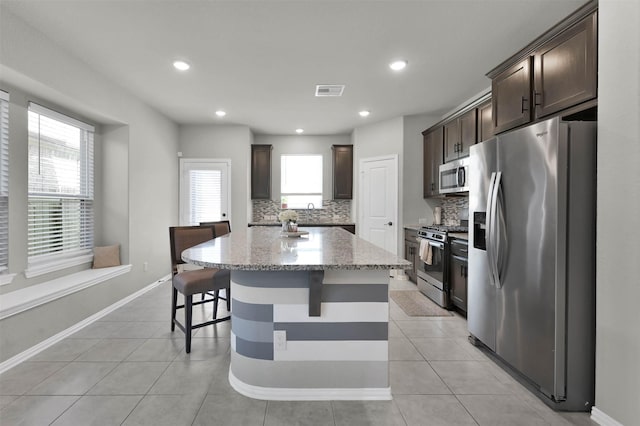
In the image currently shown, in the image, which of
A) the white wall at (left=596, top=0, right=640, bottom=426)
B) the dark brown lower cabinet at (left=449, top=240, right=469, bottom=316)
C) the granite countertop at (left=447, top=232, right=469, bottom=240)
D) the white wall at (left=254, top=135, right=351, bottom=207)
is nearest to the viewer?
the white wall at (left=596, top=0, right=640, bottom=426)

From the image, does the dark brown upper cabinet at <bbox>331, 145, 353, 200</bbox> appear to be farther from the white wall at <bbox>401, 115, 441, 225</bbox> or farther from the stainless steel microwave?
the stainless steel microwave

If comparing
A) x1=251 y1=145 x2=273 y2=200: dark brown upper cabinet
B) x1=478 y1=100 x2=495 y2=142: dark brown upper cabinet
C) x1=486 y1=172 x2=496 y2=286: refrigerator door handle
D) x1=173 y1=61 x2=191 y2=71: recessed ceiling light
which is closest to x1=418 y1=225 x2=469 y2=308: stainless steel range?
x1=478 y1=100 x2=495 y2=142: dark brown upper cabinet

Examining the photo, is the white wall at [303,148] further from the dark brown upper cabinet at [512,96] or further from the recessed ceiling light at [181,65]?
the dark brown upper cabinet at [512,96]

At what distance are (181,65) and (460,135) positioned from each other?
3.42 meters

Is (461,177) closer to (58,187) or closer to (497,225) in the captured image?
(497,225)

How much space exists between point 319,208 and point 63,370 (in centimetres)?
483

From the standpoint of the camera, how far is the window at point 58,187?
2.84 m

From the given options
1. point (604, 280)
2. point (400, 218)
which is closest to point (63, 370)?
point (604, 280)

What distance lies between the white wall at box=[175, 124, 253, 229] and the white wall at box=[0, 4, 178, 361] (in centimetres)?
27

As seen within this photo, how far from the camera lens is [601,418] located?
162 centimetres

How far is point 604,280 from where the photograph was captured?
5.32 feet

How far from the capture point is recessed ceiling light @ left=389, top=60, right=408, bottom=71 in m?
3.10

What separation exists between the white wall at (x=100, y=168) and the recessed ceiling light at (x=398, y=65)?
3202mm

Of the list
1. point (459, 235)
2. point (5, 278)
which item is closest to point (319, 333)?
point (459, 235)
